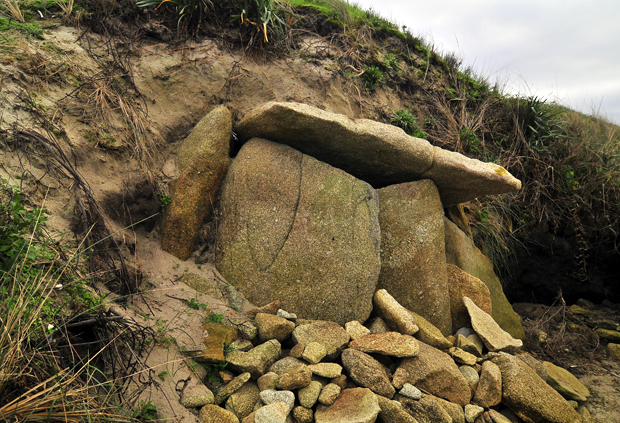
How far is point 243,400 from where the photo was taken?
273cm

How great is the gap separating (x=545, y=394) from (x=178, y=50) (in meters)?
5.16

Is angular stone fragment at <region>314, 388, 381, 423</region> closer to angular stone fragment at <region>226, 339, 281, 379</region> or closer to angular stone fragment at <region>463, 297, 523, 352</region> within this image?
angular stone fragment at <region>226, 339, 281, 379</region>

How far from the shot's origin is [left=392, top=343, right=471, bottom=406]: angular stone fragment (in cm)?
312

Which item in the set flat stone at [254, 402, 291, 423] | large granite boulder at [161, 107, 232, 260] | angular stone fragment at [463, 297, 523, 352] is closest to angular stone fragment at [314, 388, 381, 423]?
flat stone at [254, 402, 291, 423]

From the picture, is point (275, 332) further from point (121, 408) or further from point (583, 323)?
point (583, 323)

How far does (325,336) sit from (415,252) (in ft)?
4.69

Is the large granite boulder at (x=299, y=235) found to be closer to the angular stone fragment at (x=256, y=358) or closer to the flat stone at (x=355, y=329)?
the flat stone at (x=355, y=329)

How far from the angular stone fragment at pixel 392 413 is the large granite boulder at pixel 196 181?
2243 millimetres

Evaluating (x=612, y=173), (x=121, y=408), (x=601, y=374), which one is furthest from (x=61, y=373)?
(x=612, y=173)

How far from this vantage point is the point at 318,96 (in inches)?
204

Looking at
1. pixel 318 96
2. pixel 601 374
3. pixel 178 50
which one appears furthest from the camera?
pixel 318 96

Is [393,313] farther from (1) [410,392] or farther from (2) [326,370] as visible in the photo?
(2) [326,370]

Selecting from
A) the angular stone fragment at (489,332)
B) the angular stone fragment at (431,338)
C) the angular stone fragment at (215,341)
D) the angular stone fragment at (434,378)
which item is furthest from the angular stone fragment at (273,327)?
the angular stone fragment at (489,332)

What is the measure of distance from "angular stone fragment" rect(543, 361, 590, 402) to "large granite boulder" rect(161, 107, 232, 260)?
375 cm
